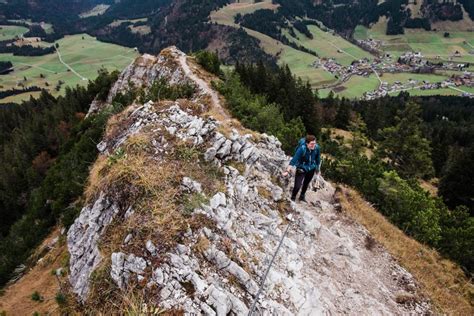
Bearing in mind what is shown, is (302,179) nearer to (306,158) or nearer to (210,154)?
(306,158)

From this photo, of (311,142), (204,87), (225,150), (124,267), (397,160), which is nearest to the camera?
(124,267)

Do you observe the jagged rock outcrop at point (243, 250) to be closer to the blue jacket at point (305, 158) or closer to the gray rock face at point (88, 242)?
the gray rock face at point (88, 242)

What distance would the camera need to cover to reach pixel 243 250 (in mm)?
12219

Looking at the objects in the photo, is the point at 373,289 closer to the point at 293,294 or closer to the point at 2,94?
the point at 293,294

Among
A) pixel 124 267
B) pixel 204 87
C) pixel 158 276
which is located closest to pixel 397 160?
pixel 204 87

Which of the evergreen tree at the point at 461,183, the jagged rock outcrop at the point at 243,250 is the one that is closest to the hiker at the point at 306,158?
the jagged rock outcrop at the point at 243,250

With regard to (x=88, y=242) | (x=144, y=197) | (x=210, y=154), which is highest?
(x=144, y=197)

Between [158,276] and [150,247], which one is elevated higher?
[150,247]

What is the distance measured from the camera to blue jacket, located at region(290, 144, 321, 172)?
578 inches

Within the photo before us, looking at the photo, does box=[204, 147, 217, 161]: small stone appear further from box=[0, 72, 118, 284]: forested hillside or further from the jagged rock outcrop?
box=[0, 72, 118, 284]: forested hillside

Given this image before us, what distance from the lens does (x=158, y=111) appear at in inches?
749

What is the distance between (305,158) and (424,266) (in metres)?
8.18

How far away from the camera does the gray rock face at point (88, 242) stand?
41.4ft

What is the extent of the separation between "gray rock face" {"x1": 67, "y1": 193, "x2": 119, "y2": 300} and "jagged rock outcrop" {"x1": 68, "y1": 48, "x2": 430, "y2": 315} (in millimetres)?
55
